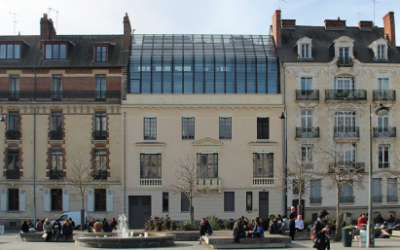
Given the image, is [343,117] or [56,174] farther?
[343,117]

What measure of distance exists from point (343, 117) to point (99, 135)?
762 inches

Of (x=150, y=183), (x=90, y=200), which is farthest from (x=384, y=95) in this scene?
(x=90, y=200)

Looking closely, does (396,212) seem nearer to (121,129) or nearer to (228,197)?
(228,197)

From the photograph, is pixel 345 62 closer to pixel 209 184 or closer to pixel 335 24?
pixel 335 24

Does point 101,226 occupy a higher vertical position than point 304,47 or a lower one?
lower

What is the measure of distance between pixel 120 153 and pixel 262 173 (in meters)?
11.2

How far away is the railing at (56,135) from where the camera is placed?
36625 mm

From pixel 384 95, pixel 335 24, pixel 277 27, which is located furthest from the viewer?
pixel 335 24

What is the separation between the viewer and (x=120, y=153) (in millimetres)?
36562

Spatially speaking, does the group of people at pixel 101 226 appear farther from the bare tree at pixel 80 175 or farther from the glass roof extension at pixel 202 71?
the glass roof extension at pixel 202 71

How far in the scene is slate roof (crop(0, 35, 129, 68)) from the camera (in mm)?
37438

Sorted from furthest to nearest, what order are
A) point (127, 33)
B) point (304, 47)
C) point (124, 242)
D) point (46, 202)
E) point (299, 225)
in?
point (127, 33) → point (304, 47) → point (46, 202) → point (299, 225) → point (124, 242)

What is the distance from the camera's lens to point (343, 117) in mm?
37062

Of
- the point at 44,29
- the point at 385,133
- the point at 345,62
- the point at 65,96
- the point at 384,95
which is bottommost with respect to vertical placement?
the point at 385,133
